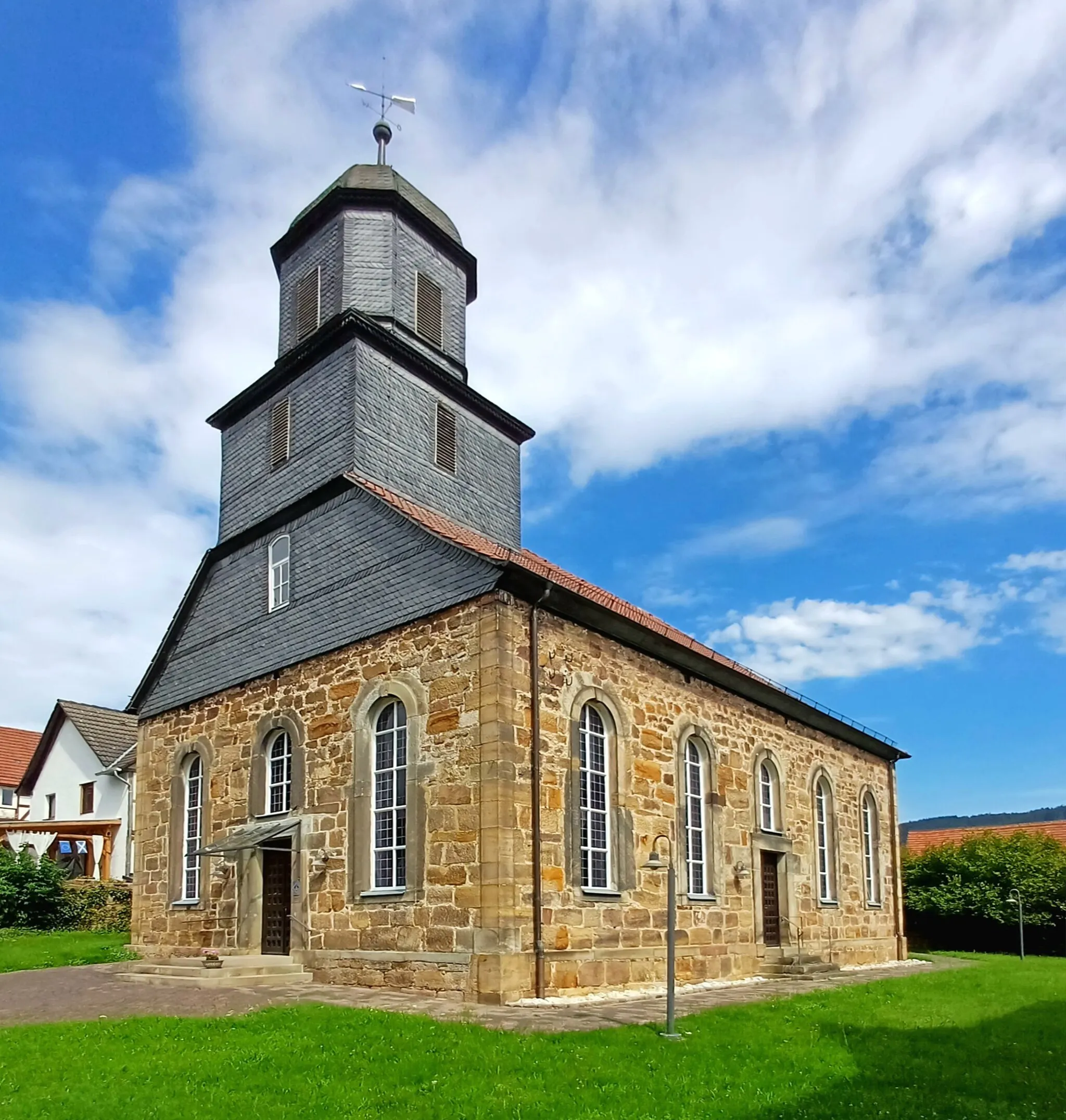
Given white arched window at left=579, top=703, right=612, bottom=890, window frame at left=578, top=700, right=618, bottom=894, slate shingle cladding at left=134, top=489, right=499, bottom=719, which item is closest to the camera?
window frame at left=578, top=700, right=618, bottom=894

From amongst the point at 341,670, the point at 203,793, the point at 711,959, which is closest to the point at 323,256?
the point at 341,670

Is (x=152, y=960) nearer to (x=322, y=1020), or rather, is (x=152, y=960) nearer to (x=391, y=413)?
(x=322, y=1020)

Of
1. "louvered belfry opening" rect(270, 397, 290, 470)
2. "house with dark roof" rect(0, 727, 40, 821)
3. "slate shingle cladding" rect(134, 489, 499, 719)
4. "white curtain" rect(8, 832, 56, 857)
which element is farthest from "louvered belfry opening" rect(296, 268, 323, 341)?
"house with dark roof" rect(0, 727, 40, 821)

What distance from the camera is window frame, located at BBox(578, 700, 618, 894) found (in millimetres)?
14883

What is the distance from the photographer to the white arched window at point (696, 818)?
17578 millimetres

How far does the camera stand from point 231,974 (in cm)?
1502

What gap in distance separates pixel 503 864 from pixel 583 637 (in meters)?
3.74

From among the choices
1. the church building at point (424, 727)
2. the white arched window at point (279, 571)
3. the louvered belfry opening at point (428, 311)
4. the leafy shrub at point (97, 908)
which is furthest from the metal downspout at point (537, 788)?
the leafy shrub at point (97, 908)

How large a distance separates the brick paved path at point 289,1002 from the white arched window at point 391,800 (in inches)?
61.3

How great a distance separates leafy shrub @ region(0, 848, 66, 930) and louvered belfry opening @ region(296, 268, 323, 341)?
1507 centimetres

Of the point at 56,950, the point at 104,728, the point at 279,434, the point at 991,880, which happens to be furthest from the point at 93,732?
the point at 991,880

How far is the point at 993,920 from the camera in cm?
3048

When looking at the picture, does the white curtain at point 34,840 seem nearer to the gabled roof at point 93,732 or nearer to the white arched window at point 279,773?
the gabled roof at point 93,732

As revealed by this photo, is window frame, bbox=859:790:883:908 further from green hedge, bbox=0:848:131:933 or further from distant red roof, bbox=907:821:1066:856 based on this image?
green hedge, bbox=0:848:131:933
